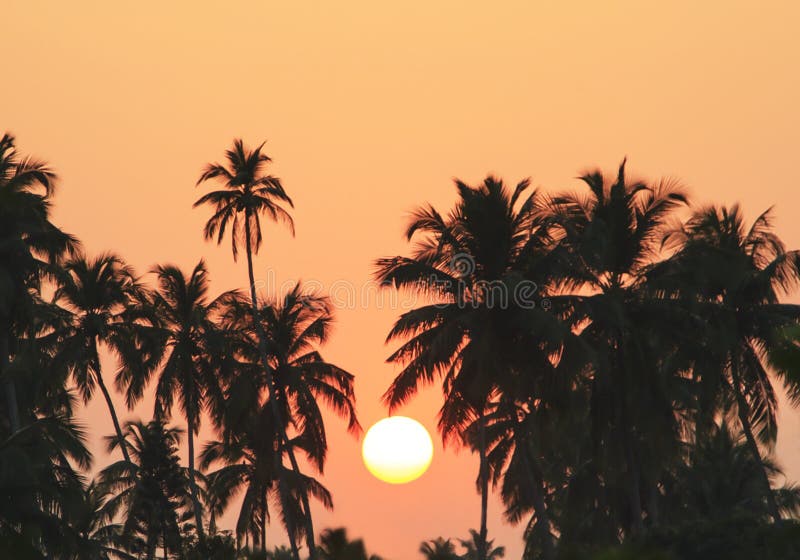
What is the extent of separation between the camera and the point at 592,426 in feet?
137

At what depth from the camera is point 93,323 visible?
55250 mm

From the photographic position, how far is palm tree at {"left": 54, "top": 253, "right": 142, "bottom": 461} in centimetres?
5488

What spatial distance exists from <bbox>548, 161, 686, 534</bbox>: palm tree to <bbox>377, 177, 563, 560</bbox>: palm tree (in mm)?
1525

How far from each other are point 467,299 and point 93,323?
19.6 m

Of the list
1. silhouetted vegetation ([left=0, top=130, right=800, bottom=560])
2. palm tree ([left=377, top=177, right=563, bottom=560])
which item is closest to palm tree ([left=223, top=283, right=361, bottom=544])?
silhouetted vegetation ([left=0, top=130, right=800, bottom=560])

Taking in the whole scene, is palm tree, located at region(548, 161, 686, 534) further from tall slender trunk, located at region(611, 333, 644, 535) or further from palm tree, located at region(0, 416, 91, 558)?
palm tree, located at region(0, 416, 91, 558)

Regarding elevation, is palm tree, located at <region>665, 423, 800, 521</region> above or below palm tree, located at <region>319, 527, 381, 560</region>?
above

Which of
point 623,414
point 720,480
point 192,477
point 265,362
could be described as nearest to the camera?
point 623,414

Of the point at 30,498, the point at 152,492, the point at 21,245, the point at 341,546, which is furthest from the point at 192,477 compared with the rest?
the point at 341,546

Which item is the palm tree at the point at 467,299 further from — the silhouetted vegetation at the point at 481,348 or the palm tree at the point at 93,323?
the palm tree at the point at 93,323

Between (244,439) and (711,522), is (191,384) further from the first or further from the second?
(711,522)

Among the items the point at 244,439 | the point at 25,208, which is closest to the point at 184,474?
the point at 244,439

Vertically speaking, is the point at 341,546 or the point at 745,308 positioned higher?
the point at 745,308

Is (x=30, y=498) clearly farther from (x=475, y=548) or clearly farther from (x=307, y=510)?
(x=475, y=548)
